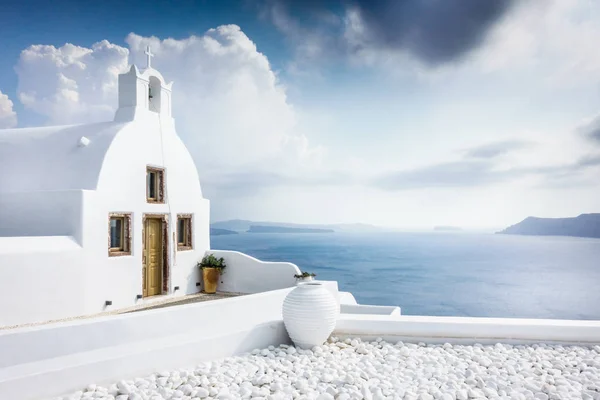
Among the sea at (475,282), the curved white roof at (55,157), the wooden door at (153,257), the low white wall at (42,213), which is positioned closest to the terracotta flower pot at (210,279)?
the wooden door at (153,257)

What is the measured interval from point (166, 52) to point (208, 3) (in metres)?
6.44

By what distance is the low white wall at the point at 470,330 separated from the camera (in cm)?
528

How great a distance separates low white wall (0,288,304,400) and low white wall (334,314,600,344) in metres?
0.97

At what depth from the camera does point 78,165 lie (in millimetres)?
9094

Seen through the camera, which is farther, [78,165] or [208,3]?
[208,3]

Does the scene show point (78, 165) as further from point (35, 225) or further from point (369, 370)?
point (369, 370)

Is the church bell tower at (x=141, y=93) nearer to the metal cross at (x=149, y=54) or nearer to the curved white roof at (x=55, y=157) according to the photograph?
the metal cross at (x=149, y=54)

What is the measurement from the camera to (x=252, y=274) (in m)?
10.6

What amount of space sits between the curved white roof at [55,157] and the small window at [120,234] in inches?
35.2

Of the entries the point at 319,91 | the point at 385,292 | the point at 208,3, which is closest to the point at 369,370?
the point at 208,3

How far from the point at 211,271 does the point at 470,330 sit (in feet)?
21.9

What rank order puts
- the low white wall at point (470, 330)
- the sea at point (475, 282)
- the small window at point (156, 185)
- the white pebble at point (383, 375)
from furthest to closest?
the sea at point (475, 282) < the small window at point (156, 185) < the low white wall at point (470, 330) < the white pebble at point (383, 375)

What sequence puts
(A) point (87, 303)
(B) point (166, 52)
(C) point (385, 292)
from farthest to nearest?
(C) point (385, 292)
(B) point (166, 52)
(A) point (87, 303)

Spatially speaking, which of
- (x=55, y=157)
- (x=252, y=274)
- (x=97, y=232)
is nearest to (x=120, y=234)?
(x=97, y=232)
